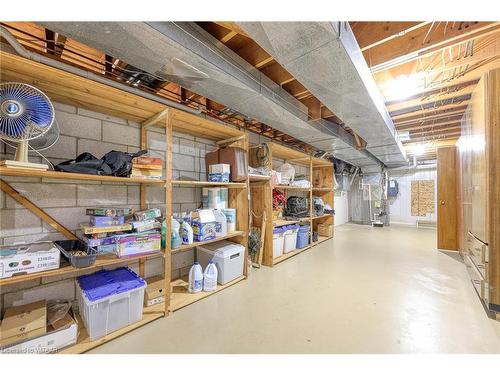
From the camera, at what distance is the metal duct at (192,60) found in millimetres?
1062

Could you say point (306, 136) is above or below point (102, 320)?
above

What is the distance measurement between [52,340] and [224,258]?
4.25 ft

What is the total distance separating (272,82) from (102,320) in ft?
7.79

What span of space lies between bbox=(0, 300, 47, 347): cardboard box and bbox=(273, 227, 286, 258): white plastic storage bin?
2.39 meters

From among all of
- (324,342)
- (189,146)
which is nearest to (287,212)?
(189,146)

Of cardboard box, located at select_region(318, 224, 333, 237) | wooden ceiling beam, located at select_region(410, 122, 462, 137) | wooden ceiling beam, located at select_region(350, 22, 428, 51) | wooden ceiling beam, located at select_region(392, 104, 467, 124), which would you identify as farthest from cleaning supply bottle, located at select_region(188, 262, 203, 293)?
wooden ceiling beam, located at select_region(410, 122, 462, 137)

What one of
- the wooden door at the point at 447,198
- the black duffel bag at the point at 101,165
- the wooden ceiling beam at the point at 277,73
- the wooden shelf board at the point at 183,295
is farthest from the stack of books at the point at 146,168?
the wooden door at the point at 447,198

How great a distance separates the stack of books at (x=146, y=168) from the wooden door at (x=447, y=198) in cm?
472

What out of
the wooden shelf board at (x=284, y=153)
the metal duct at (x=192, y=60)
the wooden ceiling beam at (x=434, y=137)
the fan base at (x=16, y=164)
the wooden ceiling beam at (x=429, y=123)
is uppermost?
the wooden ceiling beam at (x=429, y=123)

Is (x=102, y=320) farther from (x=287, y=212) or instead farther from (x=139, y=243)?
(x=287, y=212)

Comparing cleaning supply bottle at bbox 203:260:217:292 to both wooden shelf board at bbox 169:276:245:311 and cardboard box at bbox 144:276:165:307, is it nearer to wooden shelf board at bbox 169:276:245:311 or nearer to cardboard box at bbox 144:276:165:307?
wooden shelf board at bbox 169:276:245:311

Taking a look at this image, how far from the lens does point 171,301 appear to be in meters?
1.76

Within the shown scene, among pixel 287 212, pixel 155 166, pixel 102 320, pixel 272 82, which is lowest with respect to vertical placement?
pixel 102 320

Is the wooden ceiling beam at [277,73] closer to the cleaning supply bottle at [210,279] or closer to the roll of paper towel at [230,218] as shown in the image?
the roll of paper towel at [230,218]
